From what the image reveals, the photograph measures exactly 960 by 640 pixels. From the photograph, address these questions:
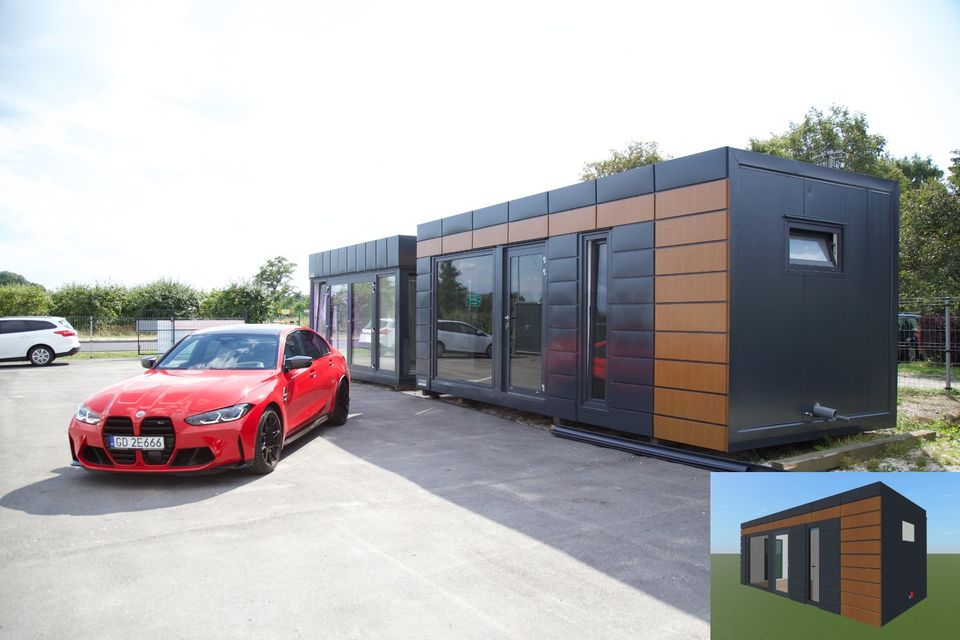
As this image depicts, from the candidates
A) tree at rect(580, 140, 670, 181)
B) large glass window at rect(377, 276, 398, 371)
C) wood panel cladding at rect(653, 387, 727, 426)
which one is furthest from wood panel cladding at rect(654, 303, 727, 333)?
tree at rect(580, 140, 670, 181)

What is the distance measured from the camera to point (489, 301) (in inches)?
405

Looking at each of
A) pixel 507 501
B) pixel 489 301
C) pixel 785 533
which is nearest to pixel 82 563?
pixel 507 501

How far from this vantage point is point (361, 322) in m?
14.9

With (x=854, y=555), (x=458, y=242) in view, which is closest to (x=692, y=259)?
(x=458, y=242)

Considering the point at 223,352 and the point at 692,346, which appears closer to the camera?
the point at 692,346

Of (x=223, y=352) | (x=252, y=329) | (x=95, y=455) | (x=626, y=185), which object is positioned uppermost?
(x=626, y=185)

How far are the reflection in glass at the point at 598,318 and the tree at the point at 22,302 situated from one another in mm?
40560

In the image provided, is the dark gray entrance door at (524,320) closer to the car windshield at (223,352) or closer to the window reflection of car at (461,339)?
the window reflection of car at (461,339)

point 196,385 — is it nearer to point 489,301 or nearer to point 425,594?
point 425,594

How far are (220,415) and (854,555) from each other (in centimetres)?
558

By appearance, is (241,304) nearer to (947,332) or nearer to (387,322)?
(387,322)

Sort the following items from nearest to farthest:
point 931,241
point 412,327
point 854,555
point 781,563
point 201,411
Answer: point 854,555, point 781,563, point 201,411, point 412,327, point 931,241

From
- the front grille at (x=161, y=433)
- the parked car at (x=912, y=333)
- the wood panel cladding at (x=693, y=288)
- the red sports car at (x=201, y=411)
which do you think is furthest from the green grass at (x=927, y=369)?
the front grille at (x=161, y=433)

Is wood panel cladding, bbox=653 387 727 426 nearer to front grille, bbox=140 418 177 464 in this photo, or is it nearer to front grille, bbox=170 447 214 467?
front grille, bbox=170 447 214 467
